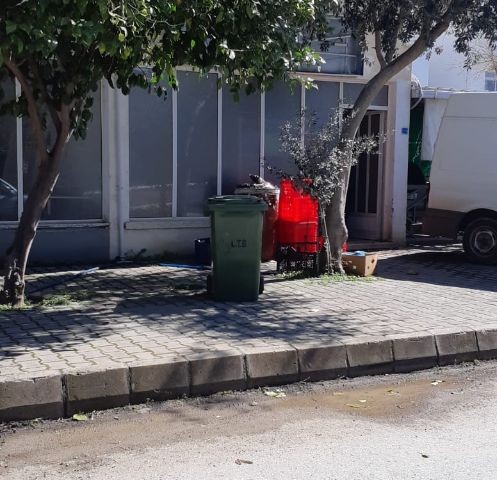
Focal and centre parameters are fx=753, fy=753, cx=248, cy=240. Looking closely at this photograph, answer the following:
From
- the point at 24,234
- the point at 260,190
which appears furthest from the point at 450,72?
the point at 24,234

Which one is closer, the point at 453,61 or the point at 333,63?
the point at 333,63

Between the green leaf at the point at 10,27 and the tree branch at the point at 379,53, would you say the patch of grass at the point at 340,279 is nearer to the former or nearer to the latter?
the tree branch at the point at 379,53

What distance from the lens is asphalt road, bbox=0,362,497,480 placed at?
180 inches

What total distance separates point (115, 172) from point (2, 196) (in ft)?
5.64

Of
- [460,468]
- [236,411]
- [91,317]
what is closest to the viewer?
[460,468]

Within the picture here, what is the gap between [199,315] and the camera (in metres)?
7.97

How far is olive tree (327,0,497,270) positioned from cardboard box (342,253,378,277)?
233 mm

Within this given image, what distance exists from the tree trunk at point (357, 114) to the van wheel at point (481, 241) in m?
3.08

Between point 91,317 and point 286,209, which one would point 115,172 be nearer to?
point 286,209

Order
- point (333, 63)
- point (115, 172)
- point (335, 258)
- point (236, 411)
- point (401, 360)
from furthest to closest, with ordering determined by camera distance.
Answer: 1. point (333, 63)
2. point (115, 172)
3. point (335, 258)
4. point (401, 360)
5. point (236, 411)

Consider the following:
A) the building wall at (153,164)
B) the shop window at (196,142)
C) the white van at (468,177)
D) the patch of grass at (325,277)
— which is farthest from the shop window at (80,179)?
the white van at (468,177)

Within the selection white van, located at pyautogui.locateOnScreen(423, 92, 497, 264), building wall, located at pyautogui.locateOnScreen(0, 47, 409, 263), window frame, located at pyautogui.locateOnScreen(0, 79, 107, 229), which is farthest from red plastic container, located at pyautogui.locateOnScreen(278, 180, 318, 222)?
white van, located at pyautogui.locateOnScreen(423, 92, 497, 264)

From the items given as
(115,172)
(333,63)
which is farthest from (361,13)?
(115,172)

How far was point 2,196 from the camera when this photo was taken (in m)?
11.0
